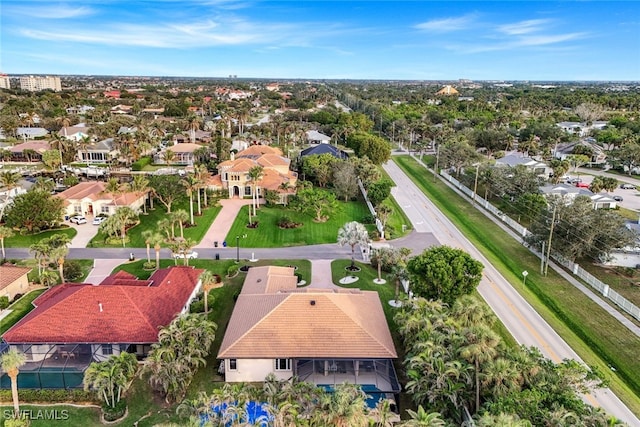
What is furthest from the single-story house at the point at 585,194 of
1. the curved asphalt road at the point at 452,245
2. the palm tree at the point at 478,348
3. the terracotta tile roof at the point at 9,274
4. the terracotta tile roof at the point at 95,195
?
the terracotta tile roof at the point at 9,274

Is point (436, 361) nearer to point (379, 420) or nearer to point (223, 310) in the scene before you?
point (379, 420)

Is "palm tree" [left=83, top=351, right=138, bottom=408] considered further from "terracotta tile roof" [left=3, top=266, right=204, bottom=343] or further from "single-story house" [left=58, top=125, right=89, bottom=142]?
"single-story house" [left=58, top=125, right=89, bottom=142]

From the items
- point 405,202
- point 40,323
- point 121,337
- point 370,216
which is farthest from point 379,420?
point 405,202

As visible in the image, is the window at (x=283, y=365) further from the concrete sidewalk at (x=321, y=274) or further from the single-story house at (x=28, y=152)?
the single-story house at (x=28, y=152)

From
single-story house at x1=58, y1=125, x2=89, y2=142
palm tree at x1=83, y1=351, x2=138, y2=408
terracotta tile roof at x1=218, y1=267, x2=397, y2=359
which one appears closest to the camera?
palm tree at x1=83, y1=351, x2=138, y2=408

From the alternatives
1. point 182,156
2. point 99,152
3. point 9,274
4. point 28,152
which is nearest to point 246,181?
point 182,156

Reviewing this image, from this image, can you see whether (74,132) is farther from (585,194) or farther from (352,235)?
(585,194)

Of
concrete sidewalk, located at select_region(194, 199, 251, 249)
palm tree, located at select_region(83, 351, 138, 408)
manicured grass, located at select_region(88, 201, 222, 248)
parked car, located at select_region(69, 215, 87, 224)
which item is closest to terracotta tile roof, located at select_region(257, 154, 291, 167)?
concrete sidewalk, located at select_region(194, 199, 251, 249)
